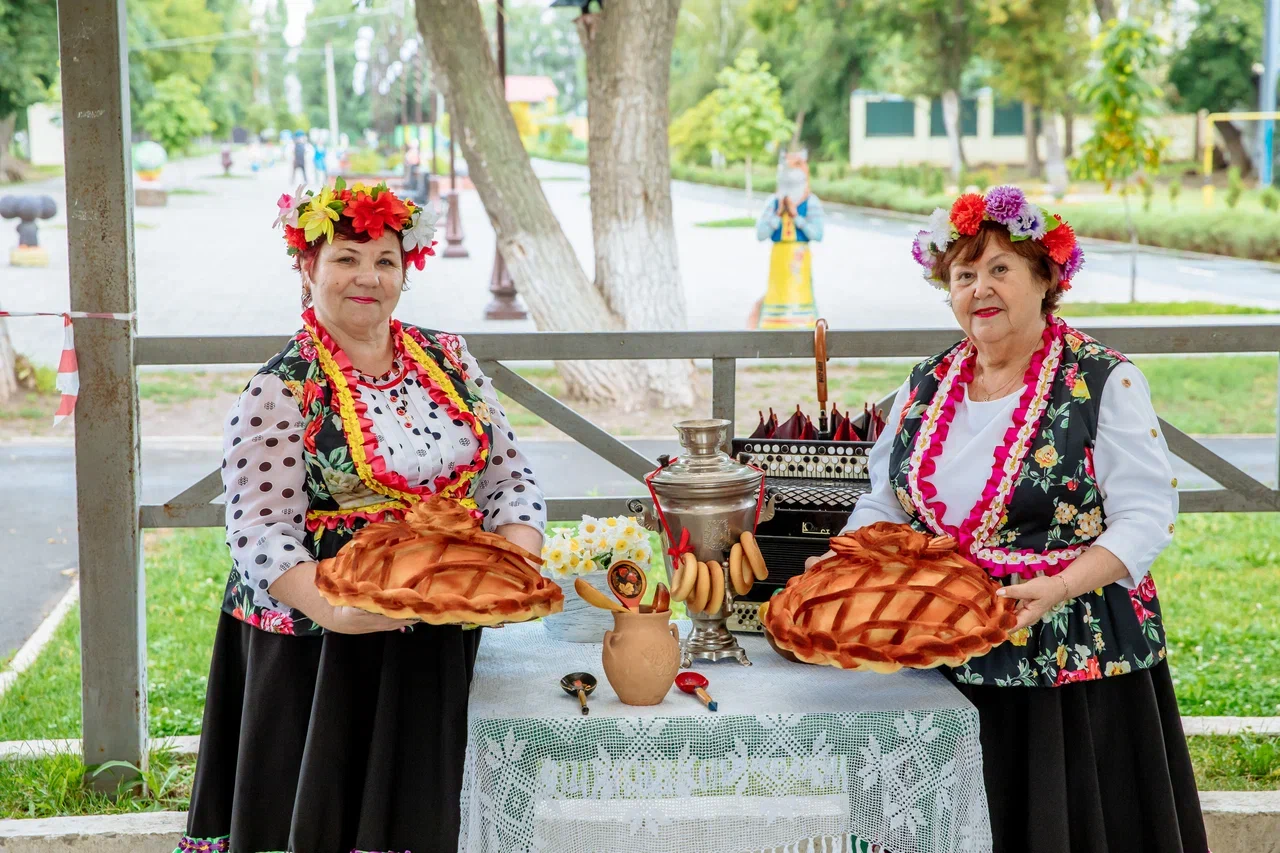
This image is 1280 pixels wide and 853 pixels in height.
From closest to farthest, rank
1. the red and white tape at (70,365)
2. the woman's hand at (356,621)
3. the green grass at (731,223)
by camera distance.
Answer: the woman's hand at (356,621) < the red and white tape at (70,365) < the green grass at (731,223)

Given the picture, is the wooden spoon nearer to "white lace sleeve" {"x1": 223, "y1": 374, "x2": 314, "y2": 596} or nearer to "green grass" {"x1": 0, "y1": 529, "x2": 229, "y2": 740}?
"white lace sleeve" {"x1": 223, "y1": 374, "x2": 314, "y2": 596}

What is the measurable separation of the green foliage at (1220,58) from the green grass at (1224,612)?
18.3m

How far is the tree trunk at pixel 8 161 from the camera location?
57.8ft

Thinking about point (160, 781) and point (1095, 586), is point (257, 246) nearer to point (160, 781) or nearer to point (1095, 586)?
point (160, 781)

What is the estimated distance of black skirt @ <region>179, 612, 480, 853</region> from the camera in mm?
2146

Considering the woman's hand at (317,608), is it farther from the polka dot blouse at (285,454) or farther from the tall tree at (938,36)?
the tall tree at (938,36)

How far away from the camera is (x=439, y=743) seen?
219 centimetres

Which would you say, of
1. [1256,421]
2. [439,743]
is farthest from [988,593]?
[1256,421]

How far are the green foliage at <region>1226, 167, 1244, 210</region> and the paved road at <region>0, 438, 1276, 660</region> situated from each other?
13.0m

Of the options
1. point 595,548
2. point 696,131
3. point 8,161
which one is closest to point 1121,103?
point 595,548

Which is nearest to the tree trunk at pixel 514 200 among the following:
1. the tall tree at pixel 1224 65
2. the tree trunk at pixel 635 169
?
the tree trunk at pixel 635 169

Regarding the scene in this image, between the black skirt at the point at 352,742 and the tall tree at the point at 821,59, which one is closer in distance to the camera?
the black skirt at the point at 352,742

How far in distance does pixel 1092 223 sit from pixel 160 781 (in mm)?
19371

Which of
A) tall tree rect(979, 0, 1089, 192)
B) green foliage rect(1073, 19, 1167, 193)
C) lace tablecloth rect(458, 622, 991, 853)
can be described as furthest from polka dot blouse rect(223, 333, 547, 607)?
tall tree rect(979, 0, 1089, 192)
